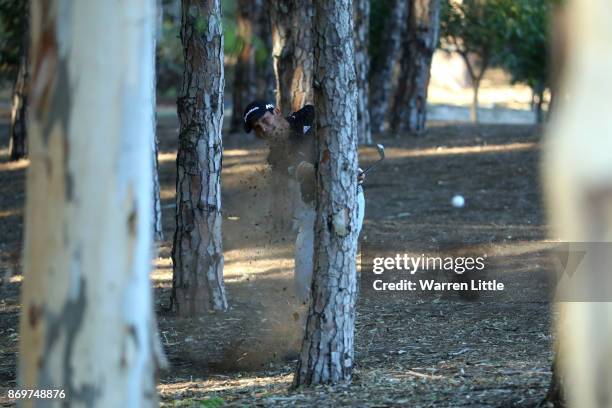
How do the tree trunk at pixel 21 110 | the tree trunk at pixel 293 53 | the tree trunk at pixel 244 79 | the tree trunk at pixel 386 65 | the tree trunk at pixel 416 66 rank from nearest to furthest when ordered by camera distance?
the tree trunk at pixel 293 53
the tree trunk at pixel 21 110
the tree trunk at pixel 416 66
the tree trunk at pixel 244 79
the tree trunk at pixel 386 65

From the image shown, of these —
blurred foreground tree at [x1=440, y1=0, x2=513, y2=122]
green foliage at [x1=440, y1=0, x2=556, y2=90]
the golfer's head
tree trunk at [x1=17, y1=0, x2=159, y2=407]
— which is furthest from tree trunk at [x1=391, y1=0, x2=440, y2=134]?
tree trunk at [x1=17, y1=0, x2=159, y2=407]

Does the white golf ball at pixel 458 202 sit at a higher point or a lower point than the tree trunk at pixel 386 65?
lower

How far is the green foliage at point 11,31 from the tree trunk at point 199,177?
12.5 meters

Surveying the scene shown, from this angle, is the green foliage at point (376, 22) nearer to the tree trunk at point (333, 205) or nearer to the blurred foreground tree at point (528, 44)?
the blurred foreground tree at point (528, 44)

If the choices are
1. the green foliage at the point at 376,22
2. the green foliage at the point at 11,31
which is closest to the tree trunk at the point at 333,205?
the green foliage at the point at 11,31

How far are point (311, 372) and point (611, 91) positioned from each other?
3720mm

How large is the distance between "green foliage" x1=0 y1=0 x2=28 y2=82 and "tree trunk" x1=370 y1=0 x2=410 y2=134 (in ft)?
24.9

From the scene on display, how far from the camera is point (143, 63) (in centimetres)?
386

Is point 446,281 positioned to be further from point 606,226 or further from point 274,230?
point 606,226

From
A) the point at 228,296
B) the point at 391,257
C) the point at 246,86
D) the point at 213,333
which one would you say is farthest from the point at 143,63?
the point at 246,86

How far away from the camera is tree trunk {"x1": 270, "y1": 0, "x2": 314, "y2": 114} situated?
11.3 metres

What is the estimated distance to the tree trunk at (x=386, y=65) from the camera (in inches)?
899

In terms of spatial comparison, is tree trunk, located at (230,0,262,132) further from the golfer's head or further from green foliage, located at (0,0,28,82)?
the golfer's head

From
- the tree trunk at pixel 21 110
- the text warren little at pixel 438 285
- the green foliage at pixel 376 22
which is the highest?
the green foliage at pixel 376 22
